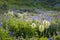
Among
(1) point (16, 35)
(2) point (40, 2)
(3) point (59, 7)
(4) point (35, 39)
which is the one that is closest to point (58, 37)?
(4) point (35, 39)

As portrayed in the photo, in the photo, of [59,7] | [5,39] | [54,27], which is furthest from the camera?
[59,7]

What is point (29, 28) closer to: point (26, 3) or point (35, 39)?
point (35, 39)

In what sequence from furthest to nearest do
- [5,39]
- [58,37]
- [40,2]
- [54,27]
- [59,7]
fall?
[40,2] < [59,7] < [54,27] < [58,37] < [5,39]

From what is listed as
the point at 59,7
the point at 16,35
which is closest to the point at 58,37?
the point at 16,35

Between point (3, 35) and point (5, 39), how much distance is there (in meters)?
0.09

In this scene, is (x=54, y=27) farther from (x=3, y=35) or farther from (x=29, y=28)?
(x=3, y=35)

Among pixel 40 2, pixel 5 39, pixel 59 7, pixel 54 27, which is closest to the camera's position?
pixel 5 39

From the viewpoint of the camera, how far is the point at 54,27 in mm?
5906

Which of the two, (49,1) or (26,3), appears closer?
(26,3)

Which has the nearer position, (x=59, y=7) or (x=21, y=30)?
(x=21, y=30)

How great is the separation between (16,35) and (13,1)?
430 inches

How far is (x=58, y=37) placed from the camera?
5.09 metres

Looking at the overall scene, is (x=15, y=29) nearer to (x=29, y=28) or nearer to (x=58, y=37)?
(x=29, y=28)

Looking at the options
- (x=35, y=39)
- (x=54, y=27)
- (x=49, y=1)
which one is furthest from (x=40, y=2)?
(x=35, y=39)
